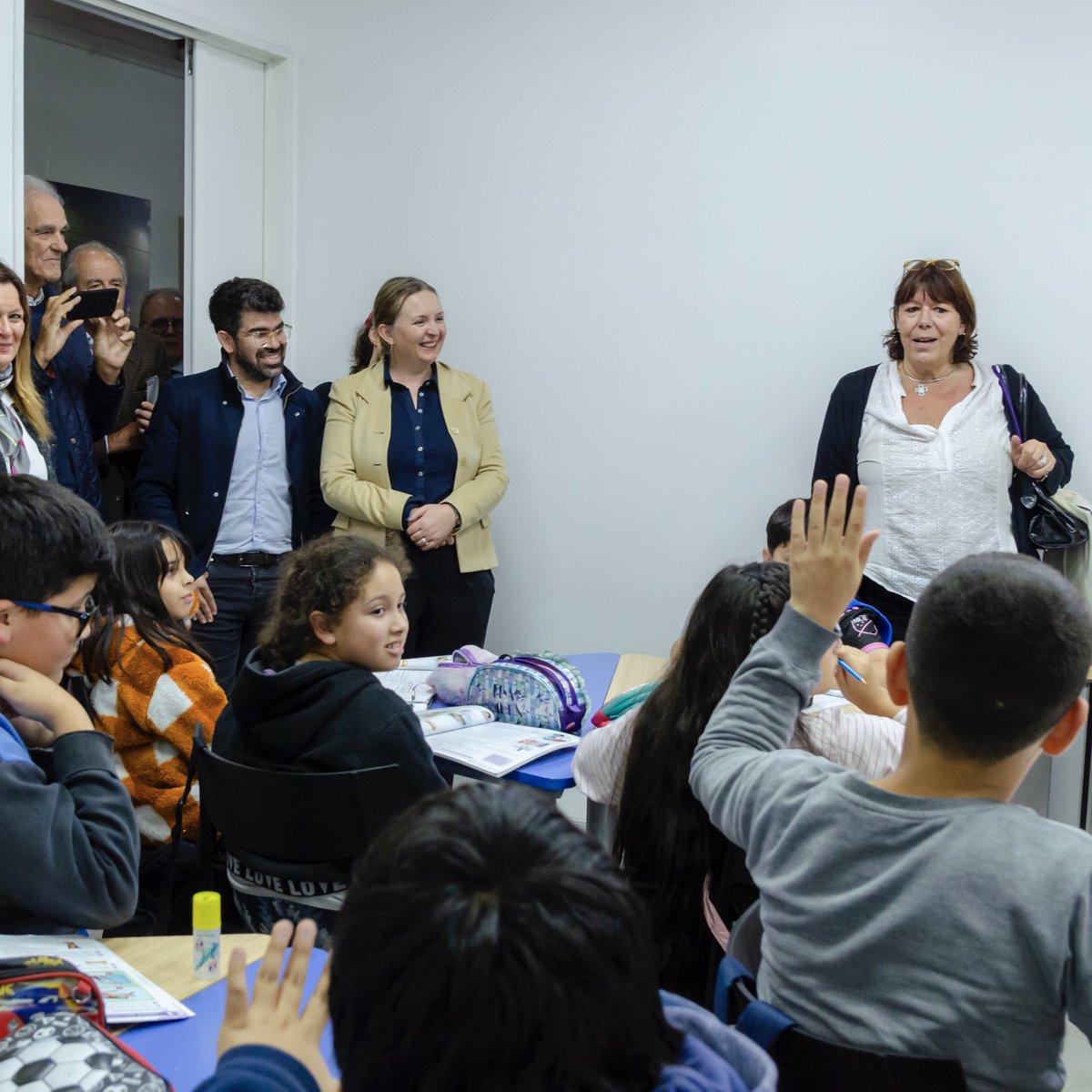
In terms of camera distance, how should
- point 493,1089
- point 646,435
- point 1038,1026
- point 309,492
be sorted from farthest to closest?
1. point 646,435
2. point 309,492
3. point 1038,1026
4. point 493,1089

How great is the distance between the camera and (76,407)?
350cm

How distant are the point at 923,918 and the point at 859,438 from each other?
2904mm

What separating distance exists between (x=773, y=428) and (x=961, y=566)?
3.30 meters

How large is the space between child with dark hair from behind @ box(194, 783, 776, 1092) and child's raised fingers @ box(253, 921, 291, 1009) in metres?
0.04

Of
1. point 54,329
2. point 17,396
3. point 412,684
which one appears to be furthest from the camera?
point 54,329

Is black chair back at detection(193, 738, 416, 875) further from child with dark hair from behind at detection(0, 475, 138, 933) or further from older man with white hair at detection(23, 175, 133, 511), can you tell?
older man with white hair at detection(23, 175, 133, 511)

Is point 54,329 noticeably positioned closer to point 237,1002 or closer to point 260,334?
point 260,334

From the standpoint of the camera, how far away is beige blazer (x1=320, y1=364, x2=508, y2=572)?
3.97 m

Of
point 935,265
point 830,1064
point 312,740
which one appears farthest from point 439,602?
point 830,1064

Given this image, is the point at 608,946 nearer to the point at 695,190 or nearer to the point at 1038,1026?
the point at 1038,1026

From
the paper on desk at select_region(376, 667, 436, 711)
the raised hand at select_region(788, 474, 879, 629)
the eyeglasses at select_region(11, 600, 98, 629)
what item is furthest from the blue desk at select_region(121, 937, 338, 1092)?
the paper on desk at select_region(376, 667, 436, 711)

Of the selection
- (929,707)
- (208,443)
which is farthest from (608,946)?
(208,443)

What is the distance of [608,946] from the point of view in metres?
0.69

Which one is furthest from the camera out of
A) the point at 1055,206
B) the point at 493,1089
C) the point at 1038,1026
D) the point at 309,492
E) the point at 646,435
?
the point at 646,435
